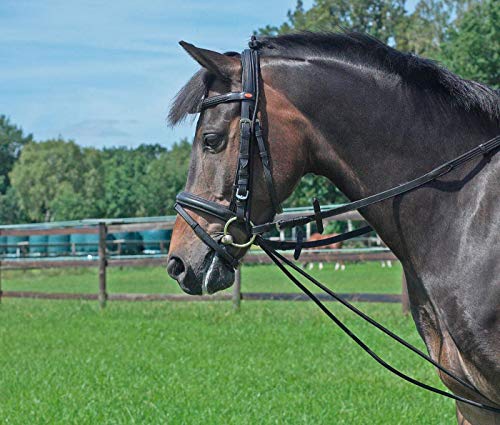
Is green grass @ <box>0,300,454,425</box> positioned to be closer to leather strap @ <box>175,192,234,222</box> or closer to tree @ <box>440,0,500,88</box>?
leather strap @ <box>175,192,234,222</box>

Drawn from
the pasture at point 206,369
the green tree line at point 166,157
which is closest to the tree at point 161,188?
the green tree line at point 166,157

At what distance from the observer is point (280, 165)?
3.26 meters

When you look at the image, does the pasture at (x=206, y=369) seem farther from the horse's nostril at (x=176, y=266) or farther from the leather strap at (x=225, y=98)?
the leather strap at (x=225, y=98)

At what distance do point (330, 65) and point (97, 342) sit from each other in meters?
8.30

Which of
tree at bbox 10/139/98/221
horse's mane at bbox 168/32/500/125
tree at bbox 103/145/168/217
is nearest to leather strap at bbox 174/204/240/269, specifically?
horse's mane at bbox 168/32/500/125

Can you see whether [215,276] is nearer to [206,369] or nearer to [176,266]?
[176,266]

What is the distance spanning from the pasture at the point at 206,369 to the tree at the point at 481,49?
61.1 ft

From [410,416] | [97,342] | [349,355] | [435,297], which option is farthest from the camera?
[97,342]

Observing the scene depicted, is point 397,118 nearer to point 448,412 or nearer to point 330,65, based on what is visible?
point 330,65

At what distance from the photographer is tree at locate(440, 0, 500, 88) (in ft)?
100

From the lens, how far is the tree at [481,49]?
30.6 meters

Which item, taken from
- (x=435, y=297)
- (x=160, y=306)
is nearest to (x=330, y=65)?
(x=435, y=297)

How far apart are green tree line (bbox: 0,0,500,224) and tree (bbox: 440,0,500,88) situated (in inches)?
1.4

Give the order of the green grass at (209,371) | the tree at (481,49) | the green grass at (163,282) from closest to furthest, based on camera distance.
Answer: the green grass at (209,371), the green grass at (163,282), the tree at (481,49)
